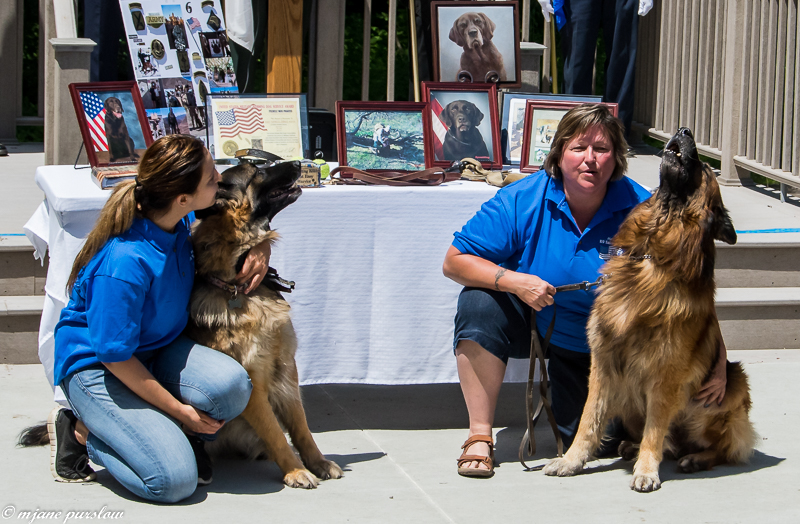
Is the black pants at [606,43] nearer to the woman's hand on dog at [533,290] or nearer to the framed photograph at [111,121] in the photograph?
the framed photograph at [111,121]

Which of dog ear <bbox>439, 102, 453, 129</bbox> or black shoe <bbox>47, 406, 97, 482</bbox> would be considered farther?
dog ear <bbox>439, 102, 453, 129</bbox>

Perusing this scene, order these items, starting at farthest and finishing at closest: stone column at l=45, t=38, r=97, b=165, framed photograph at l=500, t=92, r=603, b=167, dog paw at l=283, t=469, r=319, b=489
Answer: stone column at l=45, t=38, r=97, b=165
framed photograph at l=500, t=92, r=603, b=167
dog paw at l=283, t=469, r=319, b=489

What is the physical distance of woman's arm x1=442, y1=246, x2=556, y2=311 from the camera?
2.97m

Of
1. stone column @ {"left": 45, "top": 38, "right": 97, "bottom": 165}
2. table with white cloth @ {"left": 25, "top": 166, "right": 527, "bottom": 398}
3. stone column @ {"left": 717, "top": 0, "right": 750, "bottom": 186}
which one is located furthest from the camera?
stone column @ {"left": 717, "top": 0, "right": 750, "bottom": 186}

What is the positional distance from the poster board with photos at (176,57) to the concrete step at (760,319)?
280 centimetres

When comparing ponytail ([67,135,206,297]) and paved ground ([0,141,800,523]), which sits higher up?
ponytail ([67,135,206,297])

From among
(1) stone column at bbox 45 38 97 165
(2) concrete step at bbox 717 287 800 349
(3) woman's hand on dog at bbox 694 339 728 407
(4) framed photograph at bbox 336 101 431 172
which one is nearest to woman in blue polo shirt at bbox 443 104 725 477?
(3) woman's hand on dog at bbox 694 339 728 407

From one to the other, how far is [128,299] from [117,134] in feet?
4.66

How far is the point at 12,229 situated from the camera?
4.48 meters

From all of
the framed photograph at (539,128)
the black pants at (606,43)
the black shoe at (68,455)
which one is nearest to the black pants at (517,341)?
the framed photograph at (539,128)

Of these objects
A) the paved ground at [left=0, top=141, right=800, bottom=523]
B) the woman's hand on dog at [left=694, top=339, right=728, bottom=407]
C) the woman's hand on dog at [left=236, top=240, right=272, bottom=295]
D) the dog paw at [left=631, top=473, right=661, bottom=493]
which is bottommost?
the paved ground at [left=0, top=141, right=800, bottom=523]

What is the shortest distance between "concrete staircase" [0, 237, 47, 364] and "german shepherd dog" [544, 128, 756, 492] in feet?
8.13

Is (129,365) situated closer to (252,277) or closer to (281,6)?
(252,277)

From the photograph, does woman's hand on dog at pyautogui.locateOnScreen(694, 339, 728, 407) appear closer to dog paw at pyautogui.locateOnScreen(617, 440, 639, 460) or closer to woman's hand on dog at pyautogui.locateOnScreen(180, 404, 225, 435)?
dog paw at pyautogui.locateOnScreen(617, 440, 639, 460)
